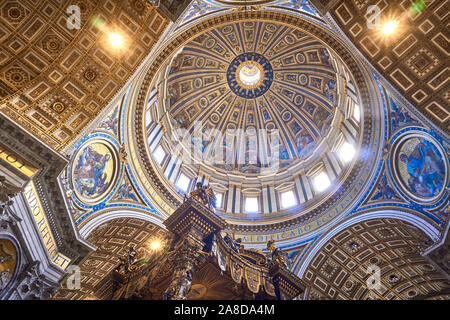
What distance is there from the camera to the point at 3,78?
35.8 feet

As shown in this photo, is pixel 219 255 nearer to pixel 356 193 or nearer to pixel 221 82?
pixel 356 193

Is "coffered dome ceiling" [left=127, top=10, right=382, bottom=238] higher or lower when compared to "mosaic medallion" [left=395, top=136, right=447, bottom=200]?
higher

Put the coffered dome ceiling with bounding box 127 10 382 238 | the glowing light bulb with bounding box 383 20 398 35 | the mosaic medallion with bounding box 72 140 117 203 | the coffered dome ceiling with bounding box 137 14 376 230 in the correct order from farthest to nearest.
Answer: the coffered dome ceiling with bounding box 137 14 376 230, the coffered dome ceiling with bounding box 127 10 382 238, the mosaic medallion with bounding box 72 140 117 203, the glowing light bulb with bounding box 383 20 398 35

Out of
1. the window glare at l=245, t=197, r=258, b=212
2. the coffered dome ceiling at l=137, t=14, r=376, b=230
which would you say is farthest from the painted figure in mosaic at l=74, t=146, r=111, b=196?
the window glare at l=245, t=197, r=258, b=212

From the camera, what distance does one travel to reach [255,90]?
2505 cm

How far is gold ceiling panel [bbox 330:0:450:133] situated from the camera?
31.6 feet

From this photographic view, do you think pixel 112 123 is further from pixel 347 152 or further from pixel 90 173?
pixel 347 152

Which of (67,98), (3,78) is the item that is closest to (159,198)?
(67,98)

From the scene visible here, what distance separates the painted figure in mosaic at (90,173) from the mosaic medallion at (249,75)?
12.4 meters

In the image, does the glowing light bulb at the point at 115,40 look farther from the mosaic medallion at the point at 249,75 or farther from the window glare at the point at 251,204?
the mosaic medallion at the point at 249,75

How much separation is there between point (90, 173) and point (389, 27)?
38.0 feet

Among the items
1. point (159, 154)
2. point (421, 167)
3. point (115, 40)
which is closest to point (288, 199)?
point (159, 154)

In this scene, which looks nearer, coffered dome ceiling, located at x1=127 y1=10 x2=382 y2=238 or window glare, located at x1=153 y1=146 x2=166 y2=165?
coffered dome ceiling, located at x1=127 y1=10 x2=382 y2=238

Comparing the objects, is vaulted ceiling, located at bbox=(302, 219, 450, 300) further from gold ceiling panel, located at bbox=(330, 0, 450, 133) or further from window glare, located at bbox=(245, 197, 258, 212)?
gold ceiling panel, located at bbox=(330, 0, 450, 133)
